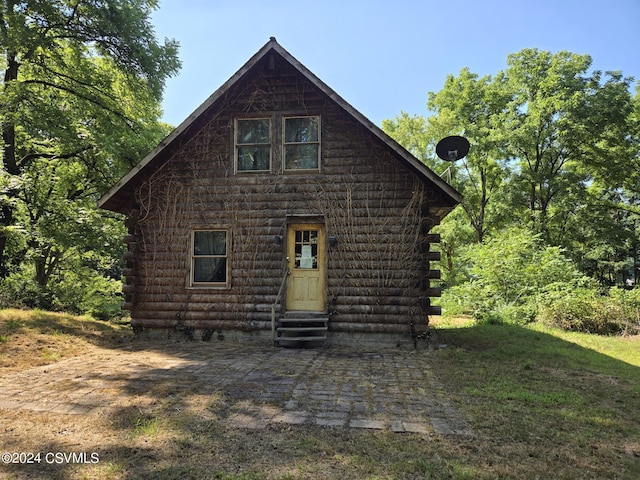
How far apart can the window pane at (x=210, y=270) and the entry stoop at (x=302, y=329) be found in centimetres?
192

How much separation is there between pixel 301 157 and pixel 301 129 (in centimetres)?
73

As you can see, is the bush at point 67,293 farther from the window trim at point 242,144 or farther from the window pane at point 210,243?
the window trim at point 242,144

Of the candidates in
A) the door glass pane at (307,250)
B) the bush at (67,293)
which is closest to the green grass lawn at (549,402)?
the door glass pane at (307,250)

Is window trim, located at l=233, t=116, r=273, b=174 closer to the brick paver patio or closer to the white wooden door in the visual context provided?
the white wooden door

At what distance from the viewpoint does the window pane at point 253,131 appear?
9.57 meters

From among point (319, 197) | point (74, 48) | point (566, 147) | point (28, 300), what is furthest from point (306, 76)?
point (566, 147)

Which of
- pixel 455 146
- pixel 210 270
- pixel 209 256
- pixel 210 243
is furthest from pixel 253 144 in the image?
pixel 455 146

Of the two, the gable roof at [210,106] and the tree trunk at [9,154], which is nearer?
the gable roof at [210,106]

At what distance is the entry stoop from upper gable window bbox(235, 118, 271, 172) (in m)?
3.77

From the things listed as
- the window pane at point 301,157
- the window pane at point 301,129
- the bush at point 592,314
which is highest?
the window pane at point 301,129

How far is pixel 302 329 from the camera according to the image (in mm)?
8250

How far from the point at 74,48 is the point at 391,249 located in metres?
13.0

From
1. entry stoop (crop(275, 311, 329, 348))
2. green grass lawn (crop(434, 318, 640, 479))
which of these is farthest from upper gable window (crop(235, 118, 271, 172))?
green grass lawn (crop(434, 318, 640, 479))

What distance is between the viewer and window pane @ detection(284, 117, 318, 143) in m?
9.36
